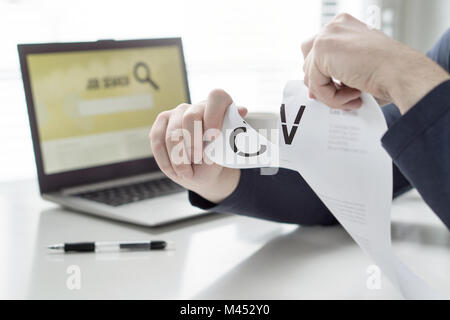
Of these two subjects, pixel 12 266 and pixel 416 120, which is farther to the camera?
pixel 12 266

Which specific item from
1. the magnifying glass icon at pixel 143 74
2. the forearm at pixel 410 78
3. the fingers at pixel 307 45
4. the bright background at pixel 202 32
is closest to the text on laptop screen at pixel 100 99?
the magnifying glass icon at pixel 143 74

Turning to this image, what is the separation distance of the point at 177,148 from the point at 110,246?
185 millimetres

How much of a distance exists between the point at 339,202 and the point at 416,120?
13cm

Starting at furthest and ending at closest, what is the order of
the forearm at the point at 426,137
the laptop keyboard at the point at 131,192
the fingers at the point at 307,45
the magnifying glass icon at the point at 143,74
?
the magnifying glass icon at the point at 143,74
the laptop keyboard at the point at 131,192
the fingers at the point at 307,45
the forearm at the point at 426,137

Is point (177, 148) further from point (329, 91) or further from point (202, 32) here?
point (202, 32)

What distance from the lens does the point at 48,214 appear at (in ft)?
3.21

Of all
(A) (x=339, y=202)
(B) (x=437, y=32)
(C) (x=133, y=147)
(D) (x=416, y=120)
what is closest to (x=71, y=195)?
(C) (x=133, y=147)

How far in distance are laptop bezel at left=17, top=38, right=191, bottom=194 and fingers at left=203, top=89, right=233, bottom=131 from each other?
46 cm

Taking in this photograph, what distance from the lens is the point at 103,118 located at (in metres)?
1.10

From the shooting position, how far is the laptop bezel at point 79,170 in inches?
39.6

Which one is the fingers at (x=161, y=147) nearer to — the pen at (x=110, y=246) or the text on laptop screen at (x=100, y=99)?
the pen at (x=110, y=246)

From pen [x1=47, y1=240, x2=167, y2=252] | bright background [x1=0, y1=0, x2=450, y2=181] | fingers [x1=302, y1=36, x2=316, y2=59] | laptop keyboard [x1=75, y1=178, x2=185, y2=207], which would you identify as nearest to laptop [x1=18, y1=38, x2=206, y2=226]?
laptop keyboard [x1=75, y1=178, x2=185, y2=207]

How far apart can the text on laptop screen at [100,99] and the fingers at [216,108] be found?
0.46 m

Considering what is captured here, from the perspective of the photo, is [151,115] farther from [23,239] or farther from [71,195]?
[23,239]
